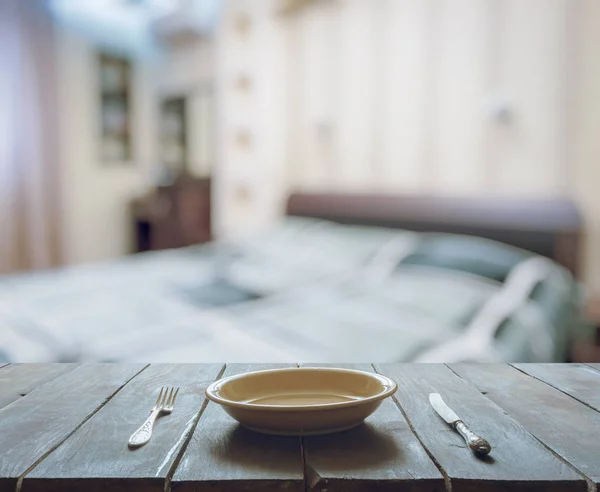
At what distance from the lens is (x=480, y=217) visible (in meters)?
2.74

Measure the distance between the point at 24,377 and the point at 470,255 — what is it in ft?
5.84

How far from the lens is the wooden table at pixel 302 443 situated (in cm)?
57

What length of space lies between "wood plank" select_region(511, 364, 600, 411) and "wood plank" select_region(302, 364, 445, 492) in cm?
31

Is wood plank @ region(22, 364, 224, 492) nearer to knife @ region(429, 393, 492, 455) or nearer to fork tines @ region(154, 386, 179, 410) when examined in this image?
fork tines @ region(154, 386, 179, 410)

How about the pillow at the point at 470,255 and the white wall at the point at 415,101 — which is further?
the white wall at the point at 415,101

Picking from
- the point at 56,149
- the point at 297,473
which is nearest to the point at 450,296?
the point at 297,473

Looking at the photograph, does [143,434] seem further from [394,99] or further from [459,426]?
[394,99]

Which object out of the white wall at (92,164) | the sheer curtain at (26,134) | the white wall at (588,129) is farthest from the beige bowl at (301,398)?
the white wall at (92,164)

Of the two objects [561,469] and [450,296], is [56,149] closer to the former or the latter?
[450,296]

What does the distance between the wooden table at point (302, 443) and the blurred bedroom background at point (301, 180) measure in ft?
2.35

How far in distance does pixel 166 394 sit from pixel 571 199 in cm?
224

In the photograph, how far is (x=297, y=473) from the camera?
586mm

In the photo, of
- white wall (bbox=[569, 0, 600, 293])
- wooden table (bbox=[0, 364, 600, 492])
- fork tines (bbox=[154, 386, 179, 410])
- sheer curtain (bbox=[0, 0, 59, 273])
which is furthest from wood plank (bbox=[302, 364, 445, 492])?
sheer curtain (bbox=[0, 0, 59, 273])

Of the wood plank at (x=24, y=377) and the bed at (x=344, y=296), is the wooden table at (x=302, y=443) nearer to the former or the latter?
the wood plank at (x=24, y=377)
